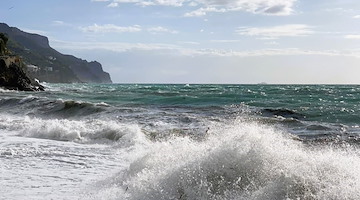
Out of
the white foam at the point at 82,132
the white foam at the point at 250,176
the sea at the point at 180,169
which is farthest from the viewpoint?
the white foam at the point at 82,132

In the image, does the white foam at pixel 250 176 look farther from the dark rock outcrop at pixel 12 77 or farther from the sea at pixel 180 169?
the dark rock outcrop at pixel 12 77

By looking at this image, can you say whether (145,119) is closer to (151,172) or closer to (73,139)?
(73,139)

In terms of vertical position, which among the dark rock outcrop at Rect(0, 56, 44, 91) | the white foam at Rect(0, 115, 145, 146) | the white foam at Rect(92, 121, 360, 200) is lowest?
the white foam at Rect(0, 115, 145, 146)

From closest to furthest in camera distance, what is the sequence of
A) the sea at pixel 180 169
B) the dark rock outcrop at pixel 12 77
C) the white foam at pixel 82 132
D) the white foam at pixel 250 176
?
the white foam at pixel 250 176
the sea at pixel 180 169
the white foam at pixel 82 132
the dark rock outcrop at pixel 12 77

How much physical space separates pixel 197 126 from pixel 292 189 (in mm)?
10570

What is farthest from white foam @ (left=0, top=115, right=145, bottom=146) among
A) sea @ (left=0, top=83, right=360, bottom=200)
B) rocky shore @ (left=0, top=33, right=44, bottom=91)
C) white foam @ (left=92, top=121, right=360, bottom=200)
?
rocky shore @ (left=0, top=33, right=44, bottom=91)

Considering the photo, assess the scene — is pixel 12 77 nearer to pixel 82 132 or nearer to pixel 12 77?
pixel 12 77

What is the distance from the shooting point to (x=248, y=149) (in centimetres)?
575

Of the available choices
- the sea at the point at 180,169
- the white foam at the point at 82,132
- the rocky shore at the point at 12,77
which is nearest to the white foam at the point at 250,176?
the sea at the point at 180,169

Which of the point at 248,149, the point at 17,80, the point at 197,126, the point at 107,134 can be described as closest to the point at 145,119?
the point at 197,126

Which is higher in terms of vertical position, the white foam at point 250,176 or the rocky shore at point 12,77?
the rocky shore at point 12,77

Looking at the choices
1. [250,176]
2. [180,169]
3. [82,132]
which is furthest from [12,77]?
[250,176]

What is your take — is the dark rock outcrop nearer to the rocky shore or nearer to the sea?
the rocky shore

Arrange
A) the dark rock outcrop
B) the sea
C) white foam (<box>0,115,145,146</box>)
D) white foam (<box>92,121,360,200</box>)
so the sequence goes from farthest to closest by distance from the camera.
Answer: the dark rock outcrop
white foam (<box>0,115,145,146</box>)
the sea
white foam (<box>92,121,360,200</box>)
